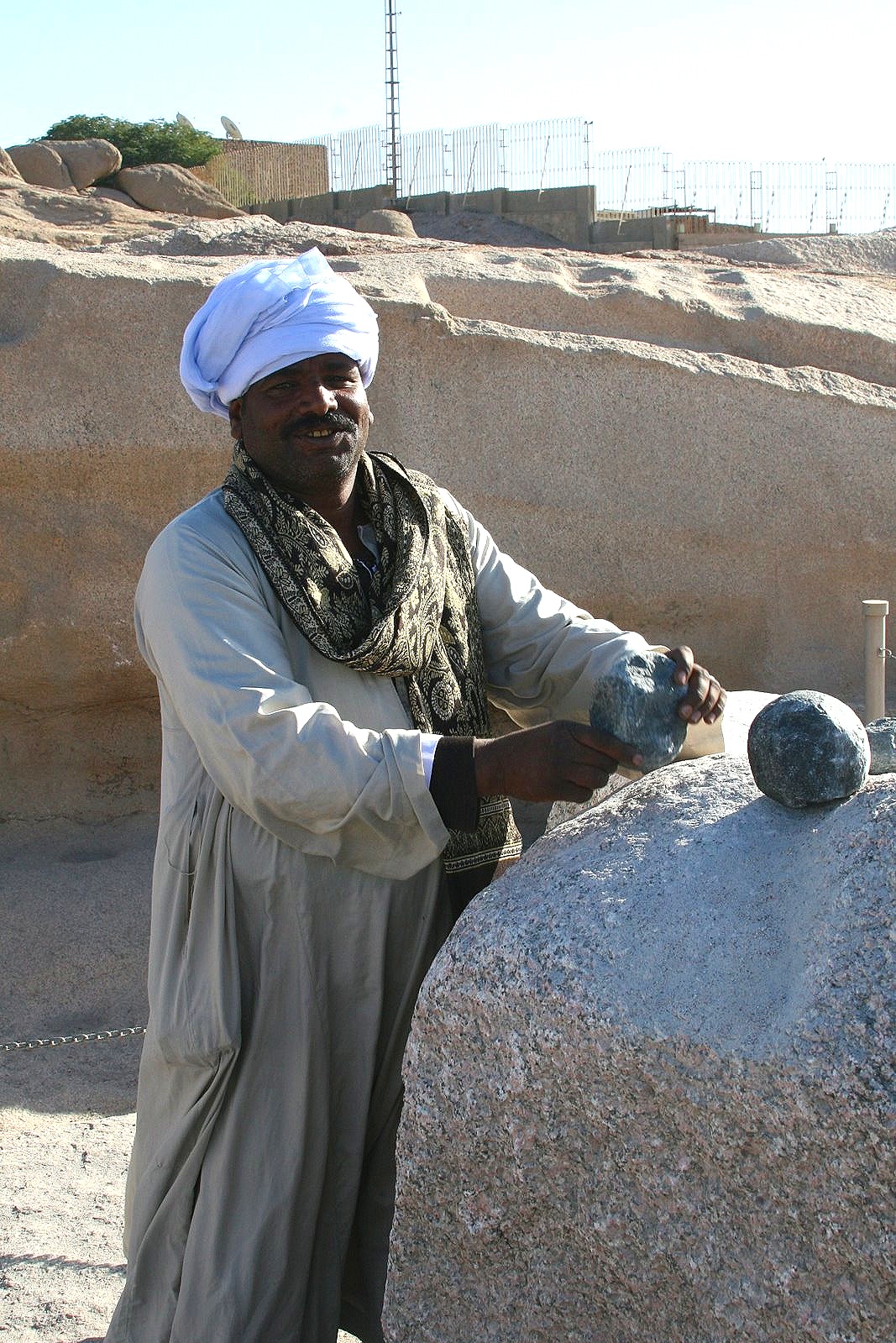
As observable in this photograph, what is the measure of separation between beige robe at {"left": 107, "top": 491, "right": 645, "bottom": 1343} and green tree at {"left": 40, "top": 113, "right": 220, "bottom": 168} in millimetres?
22226

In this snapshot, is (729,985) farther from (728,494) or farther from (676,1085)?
(728,494)

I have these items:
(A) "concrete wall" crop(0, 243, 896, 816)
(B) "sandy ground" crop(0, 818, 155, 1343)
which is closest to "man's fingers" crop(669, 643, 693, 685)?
(B) "sandy ground" crop(0, 818, 155, 1343)

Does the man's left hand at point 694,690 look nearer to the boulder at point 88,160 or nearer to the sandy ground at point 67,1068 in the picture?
the sandy ground at point 67,1068

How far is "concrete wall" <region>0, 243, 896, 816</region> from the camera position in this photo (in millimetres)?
4234

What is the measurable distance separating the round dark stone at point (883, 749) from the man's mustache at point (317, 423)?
97 centimetres

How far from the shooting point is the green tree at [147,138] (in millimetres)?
22484

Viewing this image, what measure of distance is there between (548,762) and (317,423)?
0.65 m

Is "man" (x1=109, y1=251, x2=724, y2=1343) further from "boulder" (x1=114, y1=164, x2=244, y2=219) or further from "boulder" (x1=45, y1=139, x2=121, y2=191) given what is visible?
"boulder" (x1=45, y1=139, x2=121, y2=191)

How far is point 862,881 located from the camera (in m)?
1.52

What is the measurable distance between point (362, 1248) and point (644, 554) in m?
3.10

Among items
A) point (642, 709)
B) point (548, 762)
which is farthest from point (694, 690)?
point (548, 762)

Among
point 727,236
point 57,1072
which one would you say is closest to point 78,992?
Result: point 57,1072

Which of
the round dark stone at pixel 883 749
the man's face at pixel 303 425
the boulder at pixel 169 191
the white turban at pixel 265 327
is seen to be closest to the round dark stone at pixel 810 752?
the round dark stone at pixel 883 749

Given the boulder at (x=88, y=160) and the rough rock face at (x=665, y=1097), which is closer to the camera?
the rough rock face at (x=665, y=1097)
